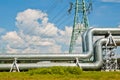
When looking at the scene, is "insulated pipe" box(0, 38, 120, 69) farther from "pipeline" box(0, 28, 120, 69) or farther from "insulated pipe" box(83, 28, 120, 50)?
"insulated pipe" box(83, 28, 120, 50)

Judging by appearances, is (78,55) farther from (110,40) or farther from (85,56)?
(110,40)

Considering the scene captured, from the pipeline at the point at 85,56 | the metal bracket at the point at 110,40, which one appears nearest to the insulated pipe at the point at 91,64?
the pipeline at the point at 85,56

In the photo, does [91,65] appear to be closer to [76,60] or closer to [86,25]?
[76,60]

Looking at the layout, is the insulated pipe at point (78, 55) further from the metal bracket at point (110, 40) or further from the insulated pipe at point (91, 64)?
the insulated pipe at point (91, 64)

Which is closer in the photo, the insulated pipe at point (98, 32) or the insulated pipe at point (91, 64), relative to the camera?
the insulated pipe at point (91, 64)

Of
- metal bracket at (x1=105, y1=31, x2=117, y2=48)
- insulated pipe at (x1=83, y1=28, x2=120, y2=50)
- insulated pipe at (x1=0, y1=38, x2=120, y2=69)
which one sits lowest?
insulated pipe at (x1=0, y1=38, x2=120, y2=69)

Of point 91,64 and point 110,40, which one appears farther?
point 110,40

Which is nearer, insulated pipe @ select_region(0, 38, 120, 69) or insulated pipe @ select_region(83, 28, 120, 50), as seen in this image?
insulated pipe @ select_region(0, 38, 120, 69)

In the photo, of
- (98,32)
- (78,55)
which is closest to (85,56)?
(78,55)

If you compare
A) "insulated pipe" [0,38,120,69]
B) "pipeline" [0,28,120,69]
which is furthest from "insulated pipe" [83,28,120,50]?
"insulated pipe" [0,38,120,69]

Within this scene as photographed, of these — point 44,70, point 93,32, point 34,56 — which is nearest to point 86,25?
point 93,32

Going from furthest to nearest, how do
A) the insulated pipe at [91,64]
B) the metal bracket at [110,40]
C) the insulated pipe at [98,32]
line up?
the metal bracket at [110,40], the insulated pipe at [98,32], the insulated pipe at [91,64]

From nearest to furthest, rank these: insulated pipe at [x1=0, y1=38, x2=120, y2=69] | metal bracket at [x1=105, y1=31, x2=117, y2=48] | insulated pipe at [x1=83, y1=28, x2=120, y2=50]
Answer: insulated pipe at [x1=0, y1=38, x2=120, y2=69] < insulated pipe at [x1=83, y1=28, x2=120, y2=50] < metal bracket at [x1=105, y1=31, x2=117, y2=48]

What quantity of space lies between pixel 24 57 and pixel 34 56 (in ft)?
5.48
